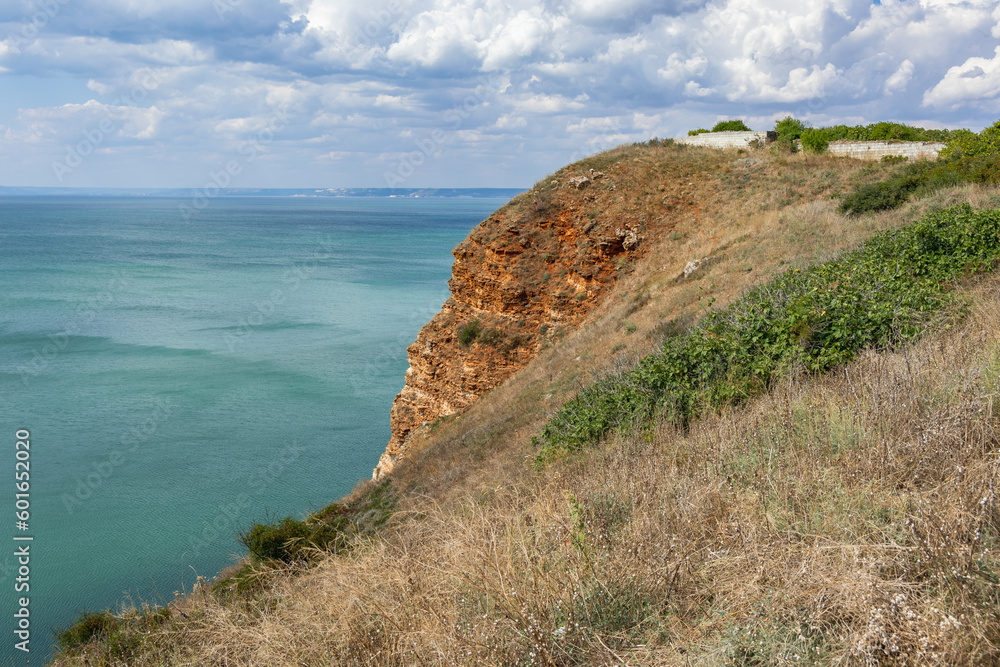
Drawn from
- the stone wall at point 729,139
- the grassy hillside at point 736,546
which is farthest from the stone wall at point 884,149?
the grassy hillside at point 736,546

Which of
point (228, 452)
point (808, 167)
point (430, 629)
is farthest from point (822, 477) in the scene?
point (228, 452)

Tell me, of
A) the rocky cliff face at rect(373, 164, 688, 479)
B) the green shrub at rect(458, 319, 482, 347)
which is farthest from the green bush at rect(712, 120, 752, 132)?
the green shrub at rect(458, 319, 482, 347)

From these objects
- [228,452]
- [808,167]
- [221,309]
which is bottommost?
[228,452]

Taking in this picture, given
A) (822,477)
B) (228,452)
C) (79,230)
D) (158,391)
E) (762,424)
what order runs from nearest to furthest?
(822,477) < (762,424) < (228,452) < (158,391) < (79,230)

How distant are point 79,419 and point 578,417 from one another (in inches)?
1069

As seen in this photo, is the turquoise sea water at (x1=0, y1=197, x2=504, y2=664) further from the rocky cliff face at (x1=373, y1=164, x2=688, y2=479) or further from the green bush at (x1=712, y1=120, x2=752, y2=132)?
the green bush at (x1=712, y1=120, x2=752, y2=132)

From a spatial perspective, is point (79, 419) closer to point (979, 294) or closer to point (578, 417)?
point (578, 417)

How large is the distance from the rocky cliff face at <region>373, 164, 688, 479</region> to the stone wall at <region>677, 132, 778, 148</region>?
6.77 m

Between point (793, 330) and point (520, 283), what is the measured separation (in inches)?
621

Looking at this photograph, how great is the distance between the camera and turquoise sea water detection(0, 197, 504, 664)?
57.6 feet

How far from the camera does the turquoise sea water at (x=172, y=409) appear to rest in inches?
691

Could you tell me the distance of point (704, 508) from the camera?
3.67 m

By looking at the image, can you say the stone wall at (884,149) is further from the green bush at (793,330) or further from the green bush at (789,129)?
the green bush at (793,330)

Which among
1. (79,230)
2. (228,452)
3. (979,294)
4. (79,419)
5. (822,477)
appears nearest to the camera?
(822,477)
